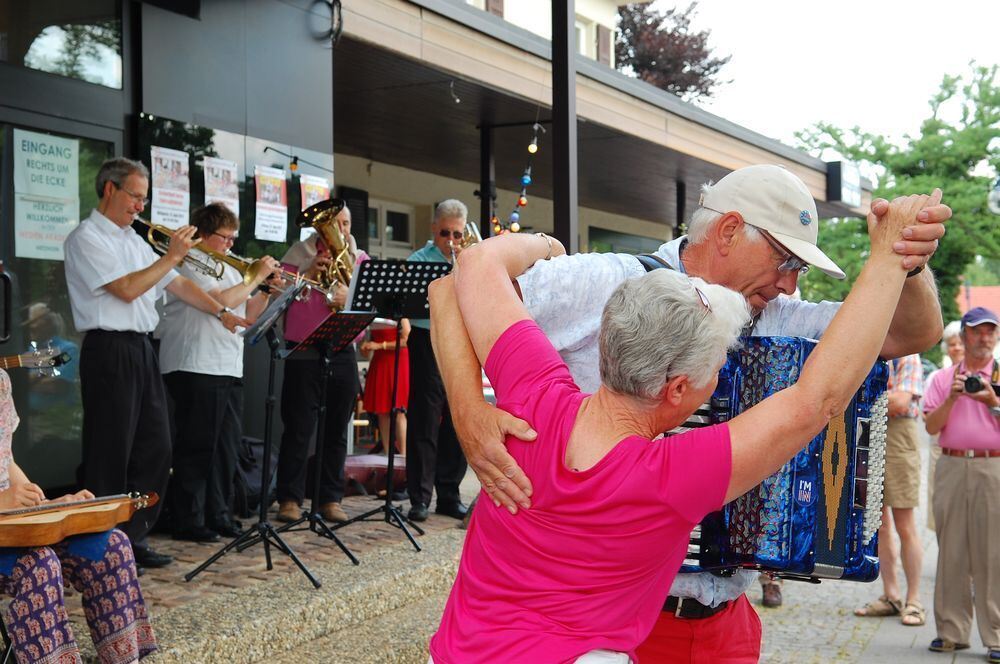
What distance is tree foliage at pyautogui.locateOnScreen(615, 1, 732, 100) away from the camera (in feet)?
102

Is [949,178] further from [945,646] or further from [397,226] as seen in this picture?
[945,646]

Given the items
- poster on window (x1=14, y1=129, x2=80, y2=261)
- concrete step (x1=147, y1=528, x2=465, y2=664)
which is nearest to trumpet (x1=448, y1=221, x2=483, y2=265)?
concrete step (x1=147, y1=528, x2=465, y2=664)

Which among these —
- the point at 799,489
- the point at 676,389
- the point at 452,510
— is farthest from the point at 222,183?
the point at 676,389

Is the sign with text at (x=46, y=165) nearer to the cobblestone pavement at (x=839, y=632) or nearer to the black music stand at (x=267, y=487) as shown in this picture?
the black music stand at (x=267, y=487)

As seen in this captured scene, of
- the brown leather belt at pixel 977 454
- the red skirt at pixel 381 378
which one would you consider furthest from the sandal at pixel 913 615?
the red skirt at pixel 381 378

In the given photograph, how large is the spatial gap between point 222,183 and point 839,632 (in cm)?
482

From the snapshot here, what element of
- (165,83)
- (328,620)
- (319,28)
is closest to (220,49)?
(165,83)

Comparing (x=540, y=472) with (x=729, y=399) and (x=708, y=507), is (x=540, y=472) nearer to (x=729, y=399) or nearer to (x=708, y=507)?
(x=708, y=507)

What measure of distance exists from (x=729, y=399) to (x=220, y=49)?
5684 millimetres

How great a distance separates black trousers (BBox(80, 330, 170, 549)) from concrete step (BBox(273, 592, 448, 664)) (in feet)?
3.96

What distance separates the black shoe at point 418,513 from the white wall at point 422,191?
7680 millimetres

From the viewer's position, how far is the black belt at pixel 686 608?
8.55 ft

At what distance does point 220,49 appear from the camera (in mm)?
7168

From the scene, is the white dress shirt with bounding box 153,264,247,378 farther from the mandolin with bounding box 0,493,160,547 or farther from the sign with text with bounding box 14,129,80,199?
the mandolin with bounding box 0,493,160,547
